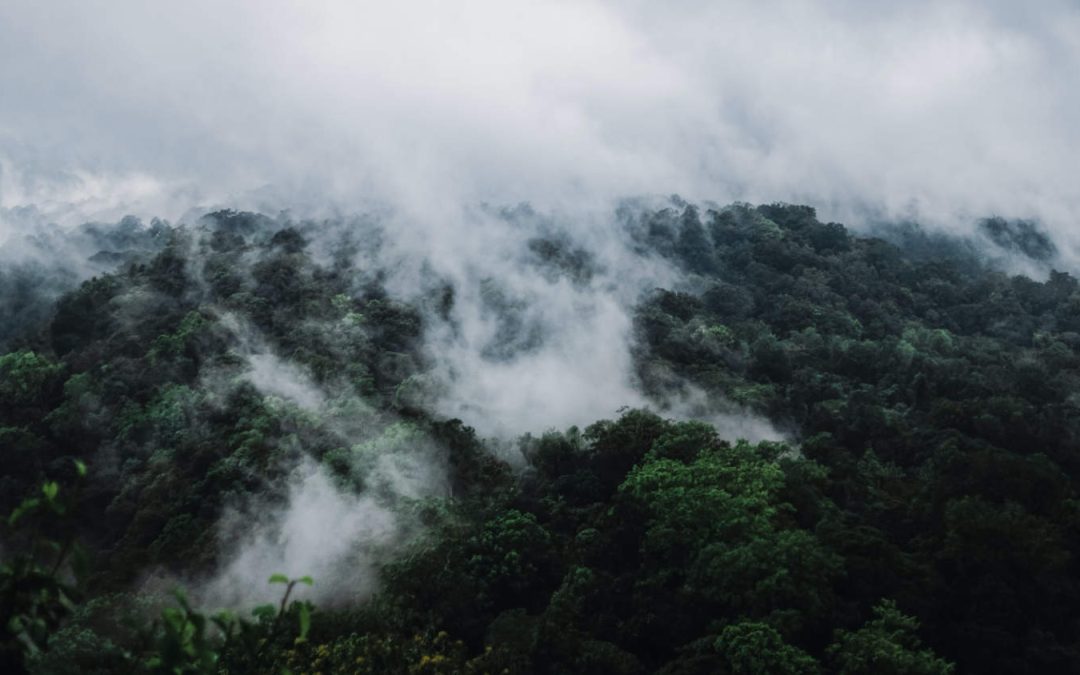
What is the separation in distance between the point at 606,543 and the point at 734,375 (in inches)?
656

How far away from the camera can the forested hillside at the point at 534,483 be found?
62.3 feet

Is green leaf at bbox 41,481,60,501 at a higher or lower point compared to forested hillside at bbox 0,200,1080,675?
lower

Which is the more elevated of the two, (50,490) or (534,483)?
(534,483)

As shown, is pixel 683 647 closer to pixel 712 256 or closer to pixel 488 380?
pixel 488 380

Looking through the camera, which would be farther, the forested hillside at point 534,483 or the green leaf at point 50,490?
the forested hillside at point 534,483

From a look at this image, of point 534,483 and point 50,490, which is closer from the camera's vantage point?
point 50,490

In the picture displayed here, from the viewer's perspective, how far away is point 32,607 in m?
4.14

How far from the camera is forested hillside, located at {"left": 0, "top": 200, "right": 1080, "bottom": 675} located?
1900 centimetres

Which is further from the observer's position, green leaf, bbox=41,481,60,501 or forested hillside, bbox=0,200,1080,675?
forested hillside, bbox=0,200,1080,675

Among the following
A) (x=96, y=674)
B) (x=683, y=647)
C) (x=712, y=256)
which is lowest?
(x=96, y=674)

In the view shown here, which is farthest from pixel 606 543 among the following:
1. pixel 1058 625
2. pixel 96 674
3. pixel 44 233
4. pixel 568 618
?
pixel 44 233

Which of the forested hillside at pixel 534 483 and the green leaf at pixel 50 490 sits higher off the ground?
the forested hillside at pixel 534 483

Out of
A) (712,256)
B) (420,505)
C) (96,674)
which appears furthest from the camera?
(712,256)

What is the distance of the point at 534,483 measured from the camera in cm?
2836
